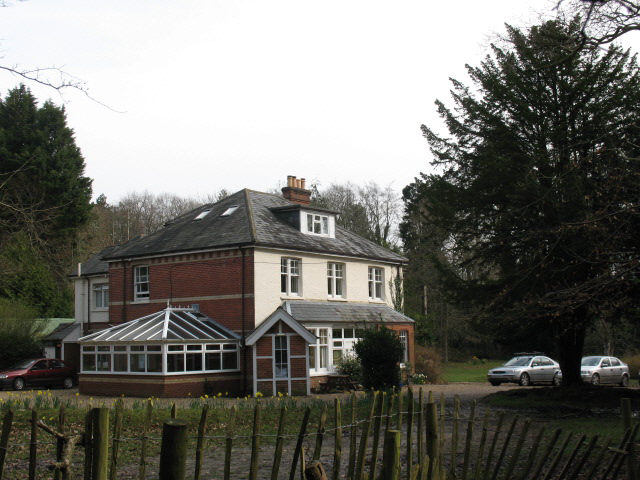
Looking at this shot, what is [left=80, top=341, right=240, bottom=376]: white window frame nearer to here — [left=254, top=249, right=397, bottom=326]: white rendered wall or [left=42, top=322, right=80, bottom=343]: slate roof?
[left=254, top=249, right=397, bottom=326]: white rendered wall

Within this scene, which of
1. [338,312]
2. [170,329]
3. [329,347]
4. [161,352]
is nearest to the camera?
[161,352]

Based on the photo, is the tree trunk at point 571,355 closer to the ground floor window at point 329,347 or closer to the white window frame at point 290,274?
the ground floor window at point 329,347

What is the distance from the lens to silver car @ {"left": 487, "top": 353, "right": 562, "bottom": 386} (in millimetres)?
33438

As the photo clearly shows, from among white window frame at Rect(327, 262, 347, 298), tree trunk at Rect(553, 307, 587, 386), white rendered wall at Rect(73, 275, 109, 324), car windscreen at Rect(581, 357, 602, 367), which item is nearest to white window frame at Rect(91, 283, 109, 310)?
white rendered wall at Rect(73, 275, 109, 324)

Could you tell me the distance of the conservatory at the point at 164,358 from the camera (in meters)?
26.3

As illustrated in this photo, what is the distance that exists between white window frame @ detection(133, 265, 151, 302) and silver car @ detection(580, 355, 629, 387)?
71.0ft

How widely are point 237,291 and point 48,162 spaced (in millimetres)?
24294

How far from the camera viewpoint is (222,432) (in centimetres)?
1519

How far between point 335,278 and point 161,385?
10.7m

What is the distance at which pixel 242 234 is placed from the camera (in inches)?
1157

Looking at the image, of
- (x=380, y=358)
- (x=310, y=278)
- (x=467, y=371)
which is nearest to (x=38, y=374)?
(x=310, y=278)

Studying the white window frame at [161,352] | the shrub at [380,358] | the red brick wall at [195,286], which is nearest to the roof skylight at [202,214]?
the red brick wall at [195,286]

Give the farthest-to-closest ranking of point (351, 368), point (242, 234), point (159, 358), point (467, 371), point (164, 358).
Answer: point (467, 371) → point (351, 368) → point (242, 234) → point (159, 358) → point (164, 358)

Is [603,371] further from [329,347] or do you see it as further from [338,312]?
[329,347]
